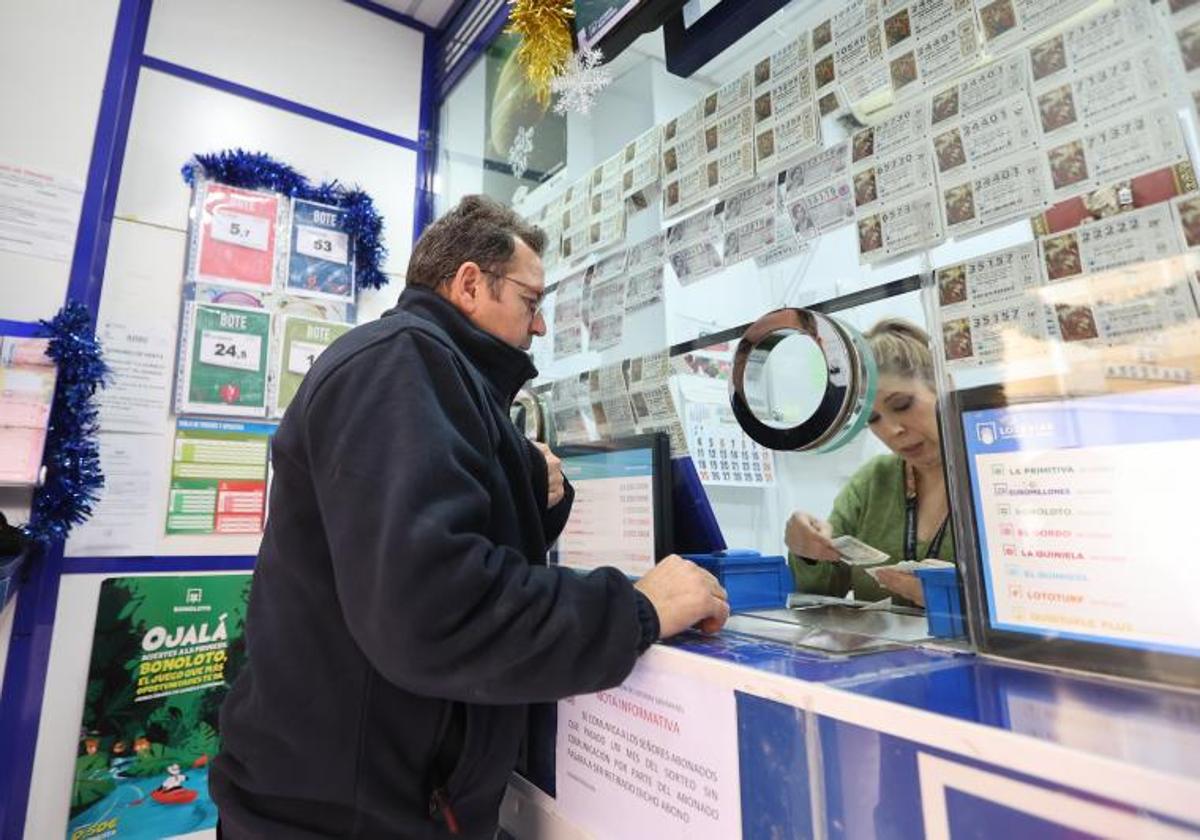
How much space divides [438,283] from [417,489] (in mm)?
509

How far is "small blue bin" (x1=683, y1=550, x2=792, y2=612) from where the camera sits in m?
0.90

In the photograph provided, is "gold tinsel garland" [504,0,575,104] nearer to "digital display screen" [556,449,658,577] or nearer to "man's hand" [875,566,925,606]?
"digital display screen" [556,449,658,577]

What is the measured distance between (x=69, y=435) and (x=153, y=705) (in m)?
0.71

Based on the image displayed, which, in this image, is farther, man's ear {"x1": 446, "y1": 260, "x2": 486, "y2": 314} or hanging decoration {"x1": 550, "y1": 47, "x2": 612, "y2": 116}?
hanging decoration {"x1": 550, "y1": 47, "x2": 612, "y2": 116}

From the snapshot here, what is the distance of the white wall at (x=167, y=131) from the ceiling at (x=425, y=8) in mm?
72

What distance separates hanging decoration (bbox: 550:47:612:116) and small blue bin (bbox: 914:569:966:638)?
118 cm

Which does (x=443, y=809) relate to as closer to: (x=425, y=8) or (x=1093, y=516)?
(x=1093, y=516)

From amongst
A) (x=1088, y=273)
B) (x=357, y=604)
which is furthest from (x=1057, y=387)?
Answer: (x=357, y=604)

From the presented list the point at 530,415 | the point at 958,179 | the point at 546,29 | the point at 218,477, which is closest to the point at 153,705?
the point at 218,477

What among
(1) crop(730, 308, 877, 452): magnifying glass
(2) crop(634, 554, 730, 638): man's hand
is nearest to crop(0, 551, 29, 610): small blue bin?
(2) crop(634, 554, 730, 638): man's hand

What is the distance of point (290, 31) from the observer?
2.05m

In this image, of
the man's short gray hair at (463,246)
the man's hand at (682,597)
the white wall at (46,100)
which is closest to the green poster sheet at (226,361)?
the white wall at (46,100)

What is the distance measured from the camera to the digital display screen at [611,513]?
1.00 metres

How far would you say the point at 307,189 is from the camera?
6.50ft
